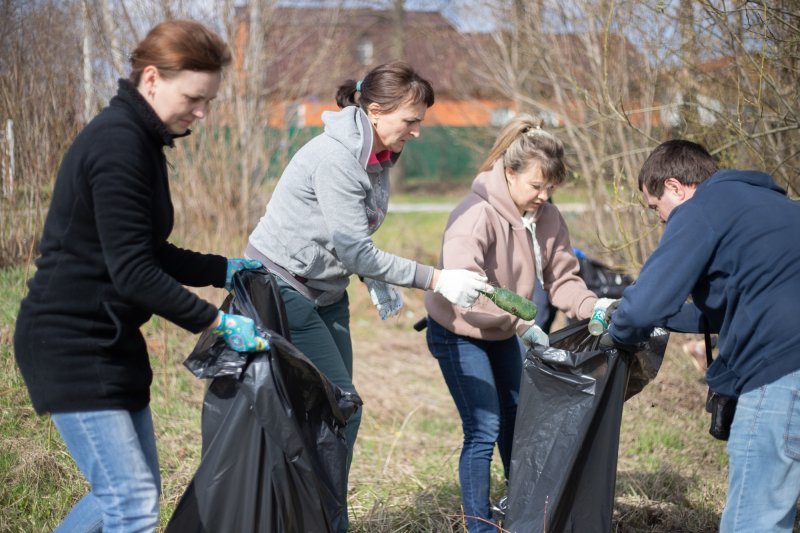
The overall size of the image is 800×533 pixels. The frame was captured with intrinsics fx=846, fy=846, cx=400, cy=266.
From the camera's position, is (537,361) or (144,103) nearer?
(144,103)

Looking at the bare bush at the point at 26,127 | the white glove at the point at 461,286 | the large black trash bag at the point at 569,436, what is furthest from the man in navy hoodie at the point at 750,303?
the bare bush at the point at 26,127

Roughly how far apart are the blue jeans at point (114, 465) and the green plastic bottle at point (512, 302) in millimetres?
1257

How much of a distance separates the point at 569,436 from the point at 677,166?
94 cm

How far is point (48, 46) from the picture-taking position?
17.1 ft

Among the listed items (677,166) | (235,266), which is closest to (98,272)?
(235,266)

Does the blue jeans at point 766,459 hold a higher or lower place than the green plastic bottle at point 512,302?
lower

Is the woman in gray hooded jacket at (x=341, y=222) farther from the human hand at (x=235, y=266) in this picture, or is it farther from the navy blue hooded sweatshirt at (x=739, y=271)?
the navy blue hooded sweatshirt at (x=739, y=271)

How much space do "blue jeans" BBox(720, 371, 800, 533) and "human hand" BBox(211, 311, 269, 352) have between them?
1.35 meters

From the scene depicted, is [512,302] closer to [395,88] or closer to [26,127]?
[395,88]

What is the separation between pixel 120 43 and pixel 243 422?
5.51 m

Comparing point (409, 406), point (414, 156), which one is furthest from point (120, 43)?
point (414, 156)

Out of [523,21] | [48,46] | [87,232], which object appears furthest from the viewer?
[523,21]

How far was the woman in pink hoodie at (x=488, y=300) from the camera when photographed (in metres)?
3.20

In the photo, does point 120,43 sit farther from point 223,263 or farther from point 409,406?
point 223,263
